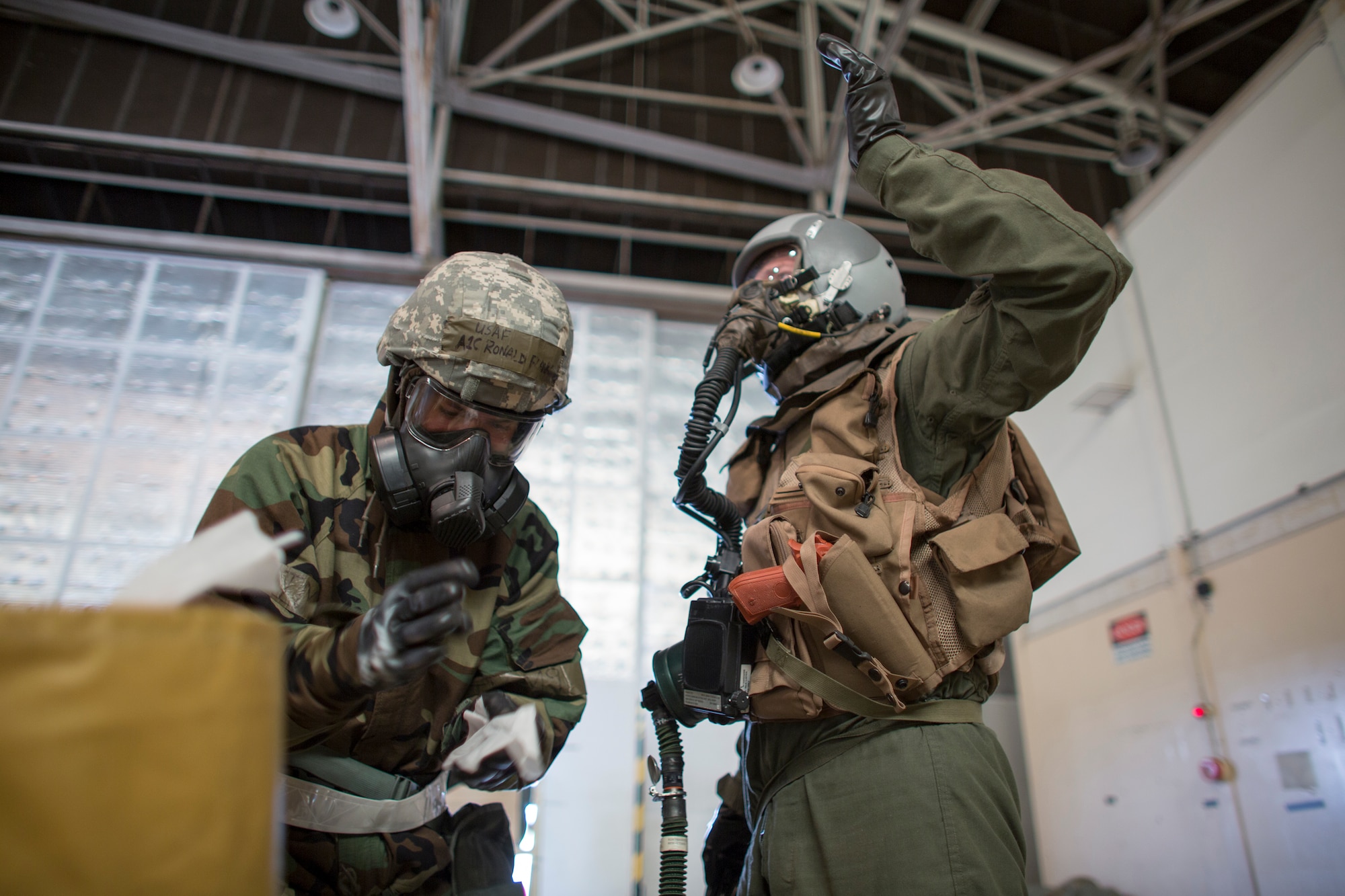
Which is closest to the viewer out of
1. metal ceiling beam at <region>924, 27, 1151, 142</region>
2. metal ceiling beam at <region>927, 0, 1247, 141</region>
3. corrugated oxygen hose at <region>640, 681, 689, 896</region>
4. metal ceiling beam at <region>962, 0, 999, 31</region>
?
corrugated oxygen hose at <region>640, 681, 689, 896</region>

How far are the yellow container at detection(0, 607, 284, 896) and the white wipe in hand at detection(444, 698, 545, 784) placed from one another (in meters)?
0.74

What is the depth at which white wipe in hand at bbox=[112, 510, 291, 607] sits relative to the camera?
24.8 inches

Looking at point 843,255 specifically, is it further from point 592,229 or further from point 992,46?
point 992,46

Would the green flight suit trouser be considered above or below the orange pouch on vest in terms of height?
below

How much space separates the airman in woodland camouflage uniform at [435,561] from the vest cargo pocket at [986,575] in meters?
0.81

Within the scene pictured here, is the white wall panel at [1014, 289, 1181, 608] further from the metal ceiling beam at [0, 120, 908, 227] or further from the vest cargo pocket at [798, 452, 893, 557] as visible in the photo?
the vest cargo pocket at [798, 452, 893, 557]

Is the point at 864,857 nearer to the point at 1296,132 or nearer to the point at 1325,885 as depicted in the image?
the point at 1325,885

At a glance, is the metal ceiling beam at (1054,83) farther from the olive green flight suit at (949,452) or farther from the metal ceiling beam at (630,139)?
the olive green flight suit at (949,452)

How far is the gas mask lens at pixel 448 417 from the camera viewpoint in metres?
1.58

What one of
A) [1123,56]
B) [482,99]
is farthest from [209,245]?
[1123,56]

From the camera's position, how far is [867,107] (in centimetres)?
161

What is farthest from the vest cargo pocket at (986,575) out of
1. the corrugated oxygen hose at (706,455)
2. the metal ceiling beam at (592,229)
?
the metal ceiling beam at (592,229)

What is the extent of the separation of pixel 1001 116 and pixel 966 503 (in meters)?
5.91

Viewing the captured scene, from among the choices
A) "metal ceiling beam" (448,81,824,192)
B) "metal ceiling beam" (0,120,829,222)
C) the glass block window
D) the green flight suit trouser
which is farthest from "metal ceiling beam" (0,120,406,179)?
the green flight suit trouser
